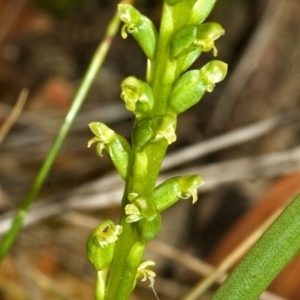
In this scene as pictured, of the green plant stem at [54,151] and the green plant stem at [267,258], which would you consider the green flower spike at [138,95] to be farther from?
the green plant stem at [54,151]

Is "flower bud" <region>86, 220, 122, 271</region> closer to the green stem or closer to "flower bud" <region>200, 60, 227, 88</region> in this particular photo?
the green stem

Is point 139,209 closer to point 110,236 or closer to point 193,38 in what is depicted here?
point 110,236

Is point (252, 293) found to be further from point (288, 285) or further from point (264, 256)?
point (288, 285)

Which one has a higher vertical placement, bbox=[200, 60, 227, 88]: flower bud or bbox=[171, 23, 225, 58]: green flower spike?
bbox=[171, 23, 225, 58]: green flower spike

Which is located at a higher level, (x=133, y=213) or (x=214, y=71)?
(x=214, y=71)

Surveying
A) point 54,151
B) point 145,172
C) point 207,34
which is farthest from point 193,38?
point 54,151

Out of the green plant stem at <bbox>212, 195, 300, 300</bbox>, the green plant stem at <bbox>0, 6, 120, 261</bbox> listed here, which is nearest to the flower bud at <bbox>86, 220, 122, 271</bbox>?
the green plant stem at <bbox>212, 195, 300, 300</bbox>
